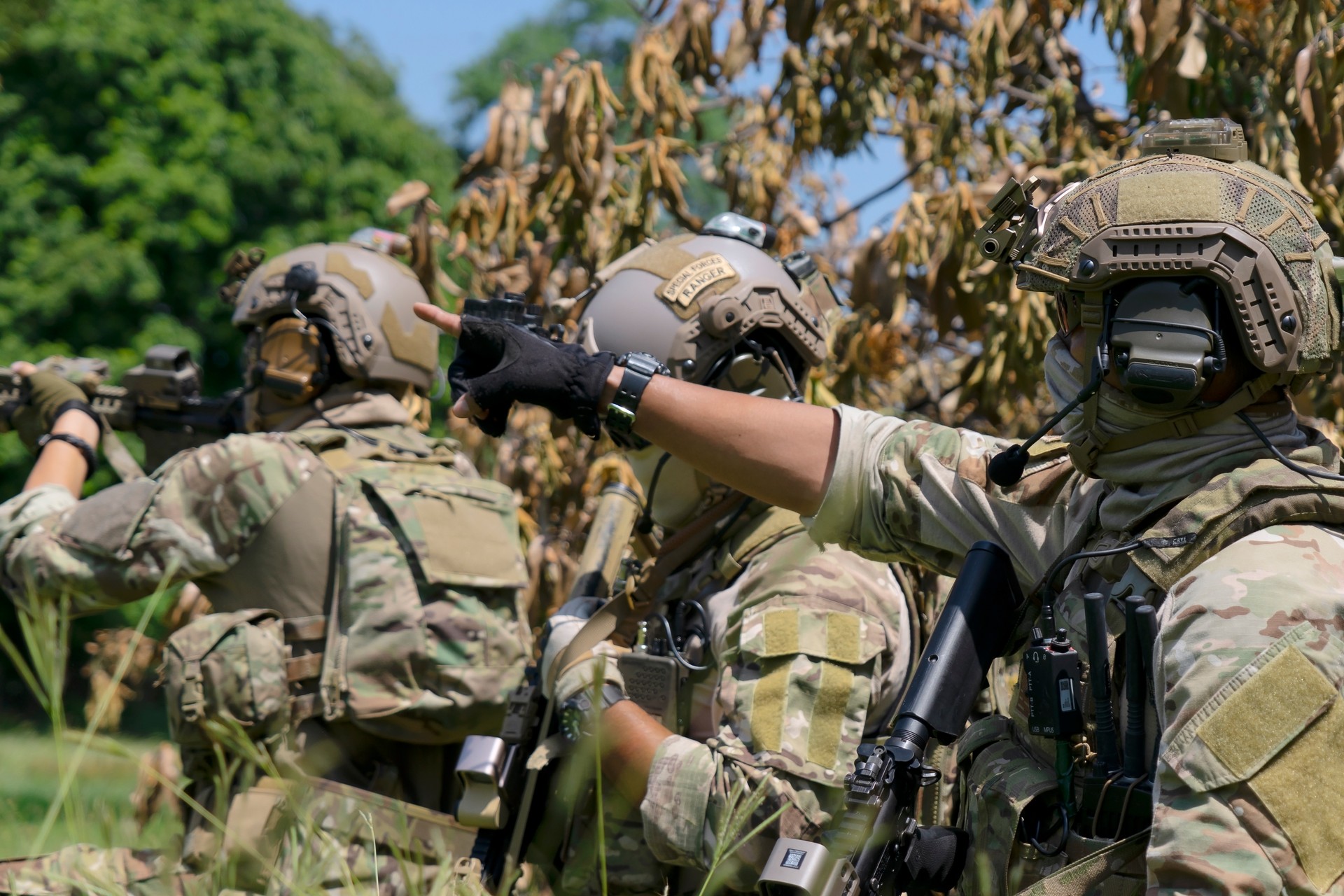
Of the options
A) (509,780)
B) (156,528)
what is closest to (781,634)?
(509,780)

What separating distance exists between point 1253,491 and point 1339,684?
0.97ft

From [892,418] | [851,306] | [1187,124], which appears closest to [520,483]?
[851,306]

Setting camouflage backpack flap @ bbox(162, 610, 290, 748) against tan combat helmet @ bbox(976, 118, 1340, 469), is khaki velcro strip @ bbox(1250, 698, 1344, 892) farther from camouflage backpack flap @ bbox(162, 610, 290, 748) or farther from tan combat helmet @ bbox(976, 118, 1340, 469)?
camouflage backpack flap @ bbox(162, 610, 290, 748)

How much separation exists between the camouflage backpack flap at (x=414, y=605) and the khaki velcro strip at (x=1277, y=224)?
2.72 m

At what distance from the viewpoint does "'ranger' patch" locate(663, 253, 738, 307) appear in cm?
331

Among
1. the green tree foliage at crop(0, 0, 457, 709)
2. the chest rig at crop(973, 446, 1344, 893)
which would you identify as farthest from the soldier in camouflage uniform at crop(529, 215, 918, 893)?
the green tree foliage at crop(0, 0, 457, 709)

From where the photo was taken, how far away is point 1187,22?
162 inches

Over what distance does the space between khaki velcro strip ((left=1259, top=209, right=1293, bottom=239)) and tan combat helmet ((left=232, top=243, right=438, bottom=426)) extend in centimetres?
311

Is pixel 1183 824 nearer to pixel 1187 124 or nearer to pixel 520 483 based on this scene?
pixel 1187 124

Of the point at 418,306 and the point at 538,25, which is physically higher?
the point at 538,25

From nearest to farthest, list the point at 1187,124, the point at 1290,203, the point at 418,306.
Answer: the point at 1290,203, the point at 1187,124, the point at 418,306

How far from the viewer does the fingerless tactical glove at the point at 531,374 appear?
247 centimetres

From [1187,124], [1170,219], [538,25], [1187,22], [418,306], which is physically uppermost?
[538,25]

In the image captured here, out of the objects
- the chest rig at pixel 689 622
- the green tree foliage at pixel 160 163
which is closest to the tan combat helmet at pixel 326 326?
the chest rig at pixel 689 622
